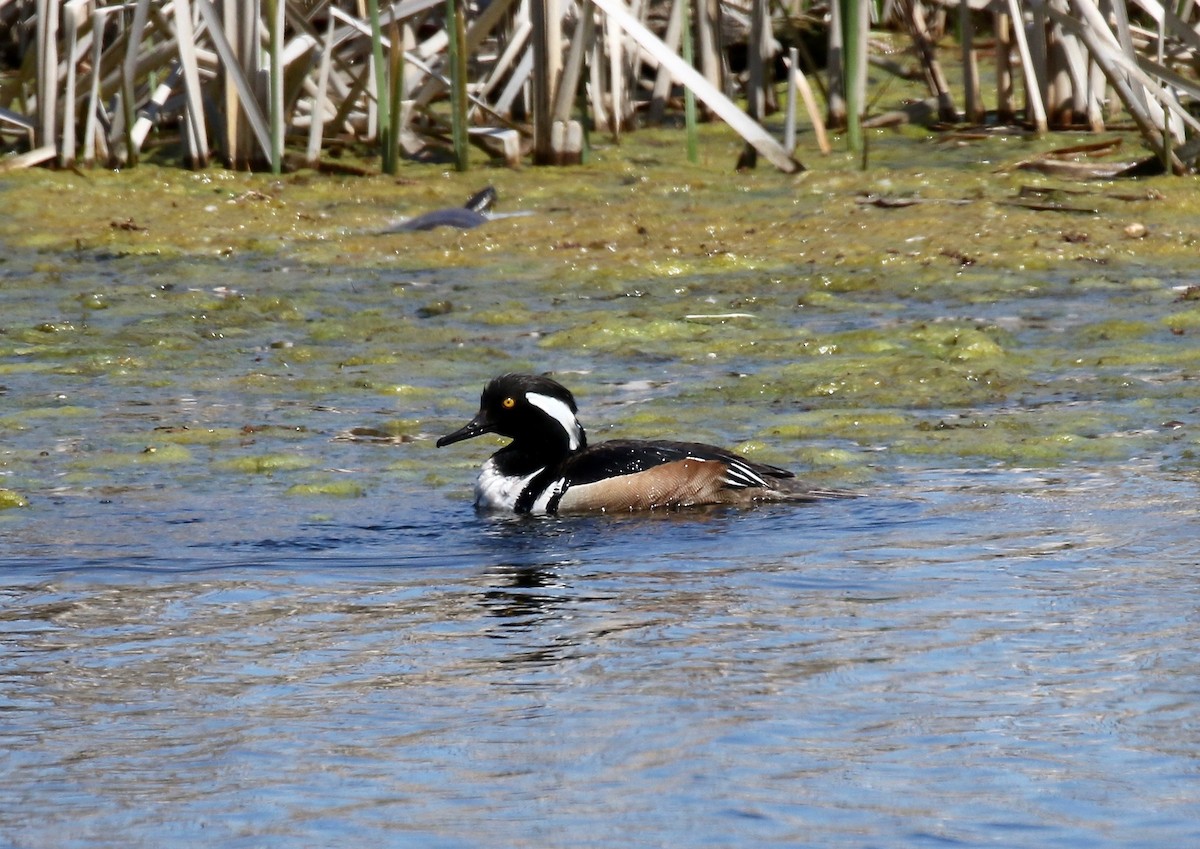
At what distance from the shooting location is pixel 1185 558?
586 centimetres

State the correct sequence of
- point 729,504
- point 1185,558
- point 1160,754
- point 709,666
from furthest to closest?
point 729,504 → point 1185,558 → point 709,666 → point 1160,754

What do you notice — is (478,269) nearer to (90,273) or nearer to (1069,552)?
(90,273)

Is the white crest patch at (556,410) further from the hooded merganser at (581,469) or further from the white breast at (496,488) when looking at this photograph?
the white breast at (496,488)

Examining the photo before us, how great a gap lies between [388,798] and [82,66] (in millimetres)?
9311

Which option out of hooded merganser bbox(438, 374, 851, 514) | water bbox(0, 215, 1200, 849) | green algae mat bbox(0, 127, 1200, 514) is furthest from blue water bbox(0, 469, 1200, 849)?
green algae mat bbox(0, 127, 1200, 514)

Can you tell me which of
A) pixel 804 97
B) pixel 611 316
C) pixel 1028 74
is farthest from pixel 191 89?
pixel 1028 74

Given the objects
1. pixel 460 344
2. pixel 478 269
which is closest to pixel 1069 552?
pixel 460 344

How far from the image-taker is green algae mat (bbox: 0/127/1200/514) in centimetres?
773

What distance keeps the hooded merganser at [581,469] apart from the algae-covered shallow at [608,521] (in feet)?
0.45

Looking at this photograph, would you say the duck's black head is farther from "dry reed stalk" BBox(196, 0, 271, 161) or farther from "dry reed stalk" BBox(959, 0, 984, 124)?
"dry reed stalk" BBox(959, 0, 984, 124)

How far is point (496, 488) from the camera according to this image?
23.3 ft

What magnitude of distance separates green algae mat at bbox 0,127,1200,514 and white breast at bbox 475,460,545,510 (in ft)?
0.92

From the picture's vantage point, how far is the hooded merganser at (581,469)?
6.95 m

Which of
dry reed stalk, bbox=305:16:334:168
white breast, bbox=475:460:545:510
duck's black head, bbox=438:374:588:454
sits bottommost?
white breast, bbox=475:460:545:510
